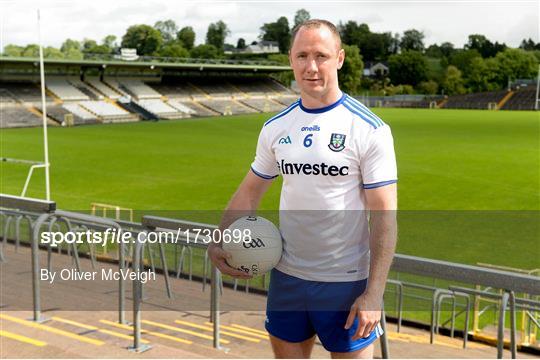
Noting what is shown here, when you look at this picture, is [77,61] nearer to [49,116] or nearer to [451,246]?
[49,116]

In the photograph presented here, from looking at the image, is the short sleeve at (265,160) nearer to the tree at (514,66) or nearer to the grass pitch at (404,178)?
the grass pitch at (404,178)

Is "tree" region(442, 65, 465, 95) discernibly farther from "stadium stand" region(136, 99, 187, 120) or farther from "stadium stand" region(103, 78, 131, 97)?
"stadium stand" region(103, 78, 131, 97)

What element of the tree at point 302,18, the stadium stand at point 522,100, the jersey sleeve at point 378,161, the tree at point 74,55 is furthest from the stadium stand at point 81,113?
the stadium stand at point 522,100

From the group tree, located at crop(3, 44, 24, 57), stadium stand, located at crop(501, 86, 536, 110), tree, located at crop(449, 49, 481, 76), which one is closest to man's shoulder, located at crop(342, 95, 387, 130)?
stadium stand, located at crop(501, 86, 536, 110)

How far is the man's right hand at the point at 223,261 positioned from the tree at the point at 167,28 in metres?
125

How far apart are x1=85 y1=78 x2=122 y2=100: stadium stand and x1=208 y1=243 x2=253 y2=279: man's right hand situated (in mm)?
56287

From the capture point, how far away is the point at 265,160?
2.77 meters

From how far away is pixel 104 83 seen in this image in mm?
59938

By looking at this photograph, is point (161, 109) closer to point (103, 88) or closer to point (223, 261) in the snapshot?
point (103, 88)

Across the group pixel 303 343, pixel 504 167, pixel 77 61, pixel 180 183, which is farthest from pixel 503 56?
pixel 303 343

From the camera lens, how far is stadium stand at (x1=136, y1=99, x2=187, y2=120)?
55178mm

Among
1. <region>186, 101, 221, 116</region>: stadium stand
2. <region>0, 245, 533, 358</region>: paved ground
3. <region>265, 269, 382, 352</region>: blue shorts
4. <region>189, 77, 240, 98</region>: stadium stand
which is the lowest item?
<region>0, 245, 533, 358</region>: paved ground

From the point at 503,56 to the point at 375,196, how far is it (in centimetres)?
10275

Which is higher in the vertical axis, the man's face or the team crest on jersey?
the man's face
